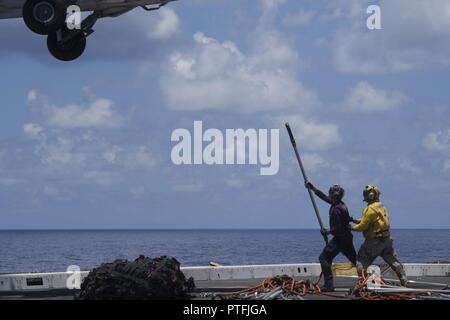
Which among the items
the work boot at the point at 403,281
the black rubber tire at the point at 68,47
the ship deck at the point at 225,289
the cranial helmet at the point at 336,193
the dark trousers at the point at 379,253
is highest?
the black rubber tire at the point at 68,47

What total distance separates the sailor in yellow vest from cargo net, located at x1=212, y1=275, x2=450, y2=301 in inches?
38.4

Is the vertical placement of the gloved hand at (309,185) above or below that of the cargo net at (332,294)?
above

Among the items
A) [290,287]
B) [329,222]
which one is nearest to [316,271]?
[329,222]

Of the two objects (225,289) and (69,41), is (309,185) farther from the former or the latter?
(69,41)

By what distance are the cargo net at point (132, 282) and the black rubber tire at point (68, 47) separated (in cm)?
1137

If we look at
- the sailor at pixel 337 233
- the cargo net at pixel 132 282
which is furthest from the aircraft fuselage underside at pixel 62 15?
the cargo net at pixel 132 282

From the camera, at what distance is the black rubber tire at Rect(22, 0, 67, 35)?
21.2m

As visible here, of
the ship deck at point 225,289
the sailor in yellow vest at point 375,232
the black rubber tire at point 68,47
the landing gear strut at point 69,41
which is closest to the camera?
the ship deck at point 225,289

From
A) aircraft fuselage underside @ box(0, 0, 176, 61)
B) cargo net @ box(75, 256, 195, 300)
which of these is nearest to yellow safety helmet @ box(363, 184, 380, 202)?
cargo net @ box(75, 256, 195, 300)

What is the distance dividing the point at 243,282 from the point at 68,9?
26.1ft

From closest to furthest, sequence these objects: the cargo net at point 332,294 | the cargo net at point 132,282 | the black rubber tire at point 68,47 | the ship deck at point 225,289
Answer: the cargo net at point 132,282 < the cargo net at point 332,294 < the ship deck at point 225,289 < the black rubber tire at point 68,47

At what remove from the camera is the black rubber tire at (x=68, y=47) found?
22672mm

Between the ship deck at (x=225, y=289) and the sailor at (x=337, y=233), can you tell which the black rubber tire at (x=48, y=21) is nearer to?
the ship deck at (x=225, y=289)

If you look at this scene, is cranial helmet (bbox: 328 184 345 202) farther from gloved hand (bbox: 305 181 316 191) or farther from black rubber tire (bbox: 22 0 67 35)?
black rubber tire (bbox: 22 0 67 35)
